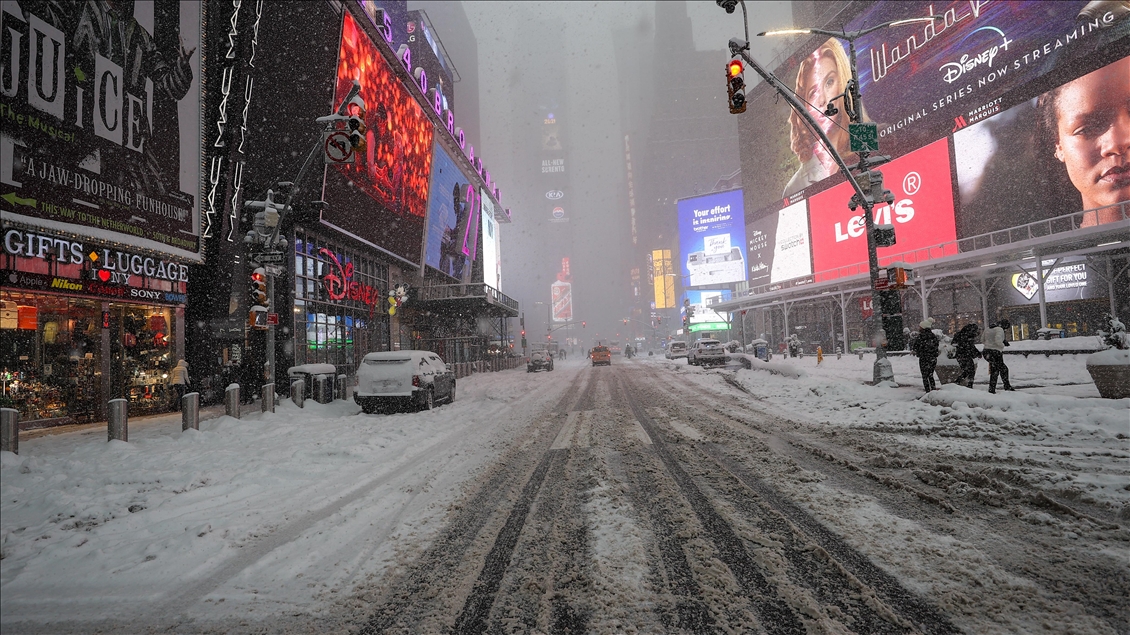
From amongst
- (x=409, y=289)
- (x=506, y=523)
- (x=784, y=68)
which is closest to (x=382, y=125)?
(x=409, y=289)

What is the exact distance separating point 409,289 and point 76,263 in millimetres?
21409

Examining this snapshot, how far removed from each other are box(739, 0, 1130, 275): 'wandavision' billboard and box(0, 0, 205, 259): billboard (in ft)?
94.1

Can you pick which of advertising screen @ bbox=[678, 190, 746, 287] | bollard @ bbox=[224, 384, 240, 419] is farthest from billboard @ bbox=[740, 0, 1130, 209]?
advertising screen @ bbox=[678, 190, 746, 287]

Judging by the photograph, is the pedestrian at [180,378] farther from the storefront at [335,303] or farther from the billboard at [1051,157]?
the billboard at [1051,157]

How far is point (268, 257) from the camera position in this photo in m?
13.1

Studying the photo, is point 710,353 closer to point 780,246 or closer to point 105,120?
point 105,120

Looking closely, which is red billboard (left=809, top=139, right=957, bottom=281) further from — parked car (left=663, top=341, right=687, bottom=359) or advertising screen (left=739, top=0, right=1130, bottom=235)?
parked car (left=663, top=341, right=687, bottom=359)

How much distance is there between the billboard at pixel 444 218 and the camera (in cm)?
3269

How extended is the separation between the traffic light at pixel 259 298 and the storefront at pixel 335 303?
691cm

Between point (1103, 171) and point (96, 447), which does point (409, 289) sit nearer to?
point (96, 447)

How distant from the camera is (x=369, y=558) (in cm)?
369

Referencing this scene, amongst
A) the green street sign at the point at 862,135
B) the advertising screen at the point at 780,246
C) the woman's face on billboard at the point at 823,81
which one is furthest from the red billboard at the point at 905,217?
the green street sign at the point at 862,135

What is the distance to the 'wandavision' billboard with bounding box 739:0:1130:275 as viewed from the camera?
2547 centimetres

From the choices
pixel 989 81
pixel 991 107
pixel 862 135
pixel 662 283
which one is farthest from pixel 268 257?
pixel 662 283
